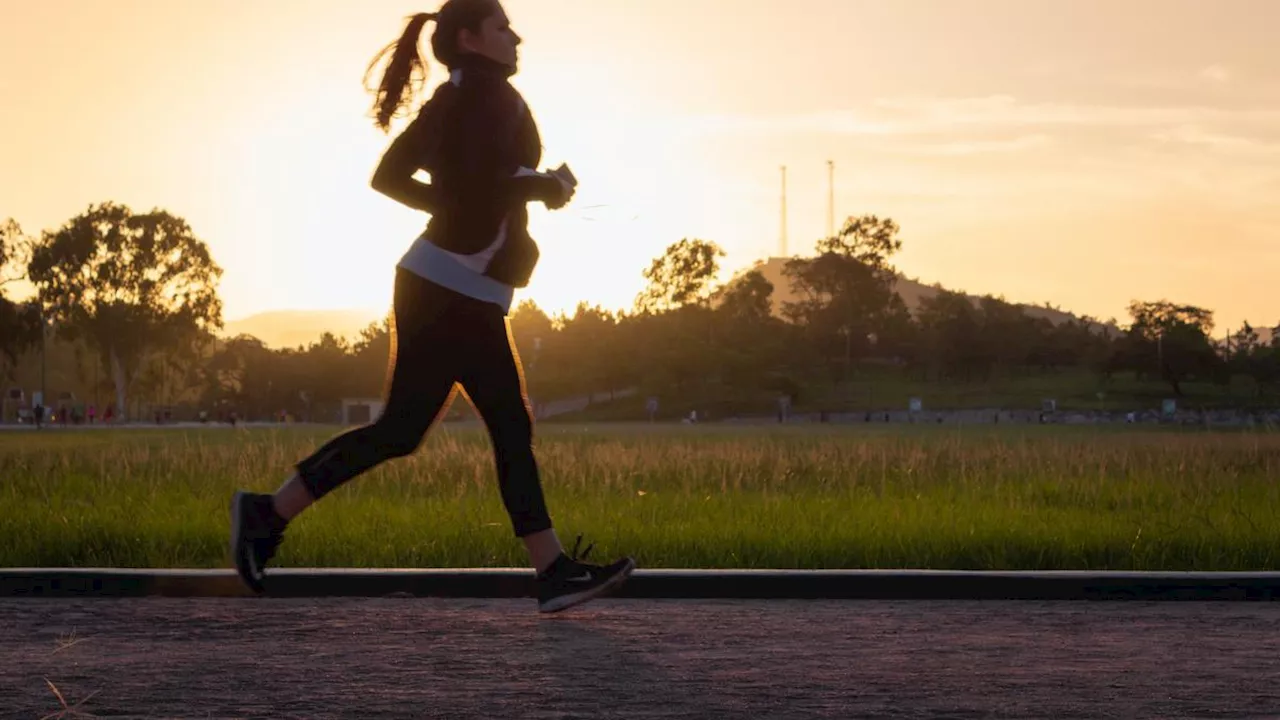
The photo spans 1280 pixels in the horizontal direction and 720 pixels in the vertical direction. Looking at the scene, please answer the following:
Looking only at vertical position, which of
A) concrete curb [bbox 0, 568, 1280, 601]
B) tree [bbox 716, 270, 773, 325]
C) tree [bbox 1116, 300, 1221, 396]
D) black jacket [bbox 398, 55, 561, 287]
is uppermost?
tree [bbox 716, 270, 773, 325]

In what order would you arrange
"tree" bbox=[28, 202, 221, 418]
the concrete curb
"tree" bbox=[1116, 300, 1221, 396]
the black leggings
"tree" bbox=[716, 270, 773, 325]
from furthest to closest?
"tree" bbox=[716, 270, 773, 325] < "tree" bbox=[1116, 300, 1221, 396] < "tree" bbox=[28, 202, 221, 418] < the concrete curb < the black leggings

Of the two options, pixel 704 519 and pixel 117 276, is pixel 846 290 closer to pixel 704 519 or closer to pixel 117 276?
pixel 117 276

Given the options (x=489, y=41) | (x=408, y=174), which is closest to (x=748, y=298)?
(x=489, y=41)

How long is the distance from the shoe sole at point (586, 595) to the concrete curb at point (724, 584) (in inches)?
25.6

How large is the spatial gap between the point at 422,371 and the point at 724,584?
1688 millimetres

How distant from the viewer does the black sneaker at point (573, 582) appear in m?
5.88

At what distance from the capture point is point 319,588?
21.8 ft

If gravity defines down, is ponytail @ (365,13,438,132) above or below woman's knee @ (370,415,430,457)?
above

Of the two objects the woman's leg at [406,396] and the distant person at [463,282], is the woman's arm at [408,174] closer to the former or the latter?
the distant person at [463,282]

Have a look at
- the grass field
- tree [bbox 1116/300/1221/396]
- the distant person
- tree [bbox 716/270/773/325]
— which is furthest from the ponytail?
tree [bbox 716/270/773/325]

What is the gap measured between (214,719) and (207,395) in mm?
122792

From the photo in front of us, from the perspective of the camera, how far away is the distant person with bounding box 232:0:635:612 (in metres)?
5.70

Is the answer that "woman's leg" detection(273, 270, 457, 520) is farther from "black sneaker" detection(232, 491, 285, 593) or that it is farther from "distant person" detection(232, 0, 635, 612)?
"black sneaker" detection(232, 491, 285, 593)

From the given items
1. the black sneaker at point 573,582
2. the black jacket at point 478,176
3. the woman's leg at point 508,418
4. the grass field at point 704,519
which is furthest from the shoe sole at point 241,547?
the grass field at point 704,519
